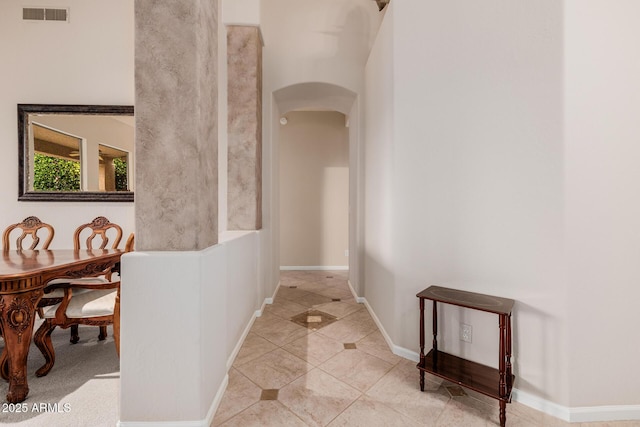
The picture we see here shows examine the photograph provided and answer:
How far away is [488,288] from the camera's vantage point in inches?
75.4

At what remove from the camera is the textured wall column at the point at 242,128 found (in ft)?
10.0

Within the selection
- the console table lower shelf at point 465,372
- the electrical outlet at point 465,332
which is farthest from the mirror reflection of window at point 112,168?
the electrical outlet at point 465,332

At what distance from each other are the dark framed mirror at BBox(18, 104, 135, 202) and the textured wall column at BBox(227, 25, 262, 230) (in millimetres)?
1730

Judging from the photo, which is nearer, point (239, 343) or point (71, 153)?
point (239, 343)

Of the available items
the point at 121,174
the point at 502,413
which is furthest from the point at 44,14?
the point at 502,413

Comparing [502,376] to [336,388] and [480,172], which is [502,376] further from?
[480,172]

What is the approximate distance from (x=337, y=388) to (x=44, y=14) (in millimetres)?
5735

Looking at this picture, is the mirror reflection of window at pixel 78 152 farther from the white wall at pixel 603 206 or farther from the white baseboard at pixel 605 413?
the white baseboard at pixel 605 413

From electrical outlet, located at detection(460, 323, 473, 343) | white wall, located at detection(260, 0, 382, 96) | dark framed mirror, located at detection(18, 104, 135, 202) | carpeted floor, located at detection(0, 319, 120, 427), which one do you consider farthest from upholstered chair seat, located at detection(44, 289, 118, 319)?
white wall, located at detection(260, 0, 382, 96)

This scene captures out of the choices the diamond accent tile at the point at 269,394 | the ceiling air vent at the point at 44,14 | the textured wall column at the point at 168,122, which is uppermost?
the ceiling air vent at the point at 44,14

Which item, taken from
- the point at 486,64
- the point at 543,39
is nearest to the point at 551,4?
the point at 543,39

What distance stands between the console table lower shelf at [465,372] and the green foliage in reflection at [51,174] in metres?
4.65

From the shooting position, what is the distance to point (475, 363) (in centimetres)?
186

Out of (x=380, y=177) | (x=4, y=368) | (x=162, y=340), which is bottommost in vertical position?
(x=4, y=368)
